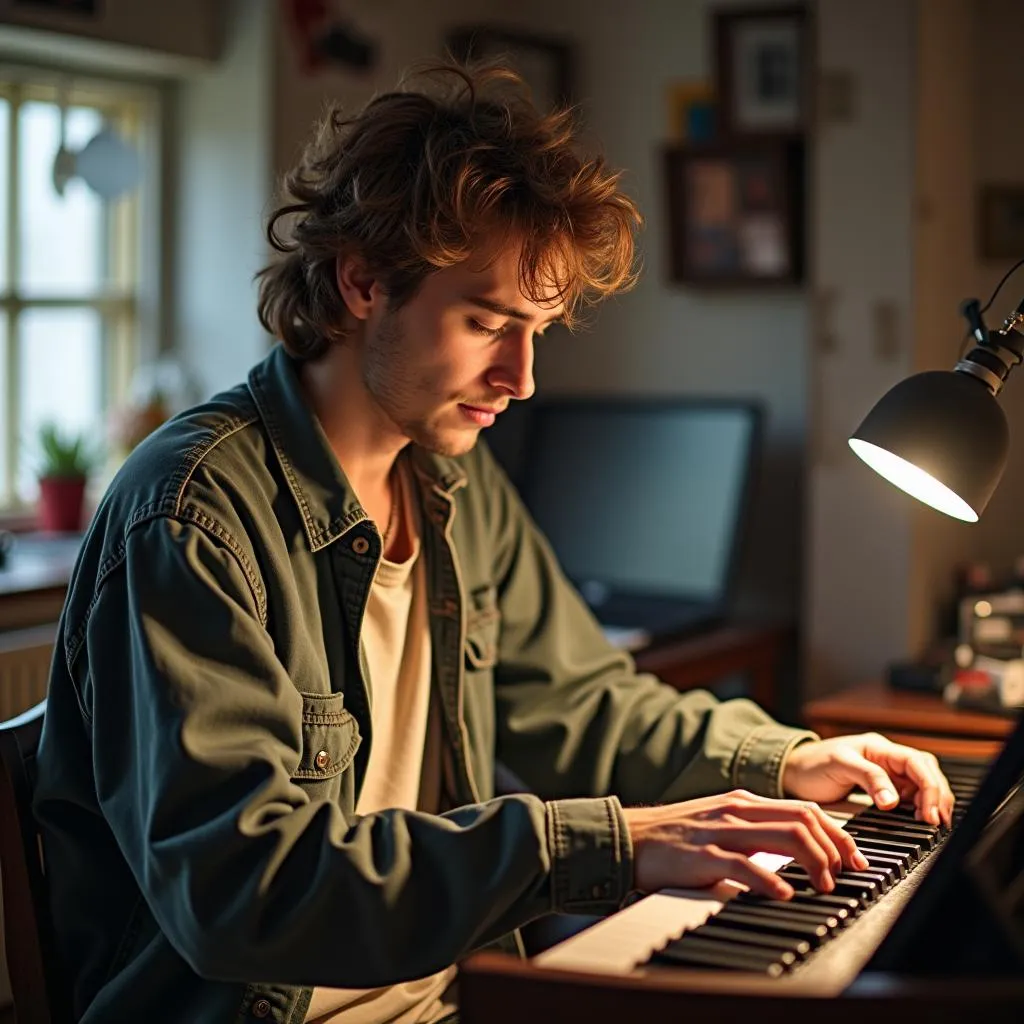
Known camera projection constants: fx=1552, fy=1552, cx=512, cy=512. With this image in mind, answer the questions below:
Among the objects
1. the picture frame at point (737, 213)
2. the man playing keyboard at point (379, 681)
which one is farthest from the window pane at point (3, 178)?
the man playing keyboard at point (379, 681)

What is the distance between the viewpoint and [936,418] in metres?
1.36

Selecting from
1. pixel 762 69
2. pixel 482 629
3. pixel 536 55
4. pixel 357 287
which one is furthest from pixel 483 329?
pixel 536 55

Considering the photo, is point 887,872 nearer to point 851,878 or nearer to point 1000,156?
point 851,878

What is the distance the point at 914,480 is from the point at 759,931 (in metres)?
0.50

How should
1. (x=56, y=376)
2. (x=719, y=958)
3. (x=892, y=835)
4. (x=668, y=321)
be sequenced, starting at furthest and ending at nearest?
(x=668, y=321) → (x=56, y=376) → (x=892, y=835) → (x=719, y=958)

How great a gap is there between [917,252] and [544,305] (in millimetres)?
1672

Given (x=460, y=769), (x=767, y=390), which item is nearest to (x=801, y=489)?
(x=767, y=390)

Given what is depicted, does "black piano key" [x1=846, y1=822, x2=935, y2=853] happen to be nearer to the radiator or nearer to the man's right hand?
the man's right hand

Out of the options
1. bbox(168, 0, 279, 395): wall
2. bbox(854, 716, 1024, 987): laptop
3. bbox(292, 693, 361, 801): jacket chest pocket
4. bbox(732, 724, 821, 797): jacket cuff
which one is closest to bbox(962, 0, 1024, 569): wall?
bbox(168, 0, 279, 395): wall

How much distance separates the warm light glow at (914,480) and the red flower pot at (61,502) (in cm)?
204

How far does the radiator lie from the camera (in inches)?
99.2

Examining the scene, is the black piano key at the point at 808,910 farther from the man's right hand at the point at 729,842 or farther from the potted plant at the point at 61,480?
the potted plant at the point at 61,480

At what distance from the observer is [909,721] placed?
7.44 ft

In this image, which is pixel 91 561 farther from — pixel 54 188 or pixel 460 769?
pixel 54 188
